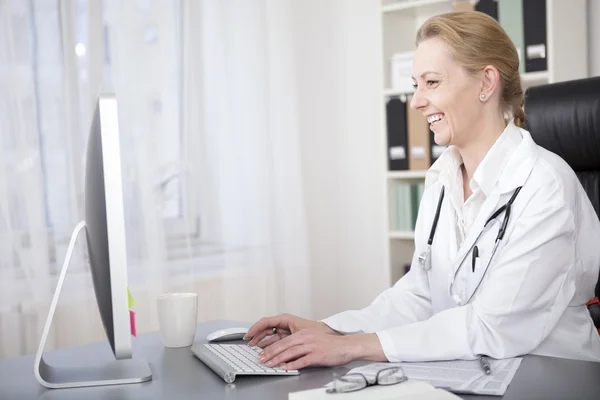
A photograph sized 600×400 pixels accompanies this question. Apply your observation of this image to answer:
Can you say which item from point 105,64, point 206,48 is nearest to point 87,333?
point 105,64

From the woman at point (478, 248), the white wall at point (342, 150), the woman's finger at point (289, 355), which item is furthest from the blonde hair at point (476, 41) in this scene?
the white wall at point (342, 150)

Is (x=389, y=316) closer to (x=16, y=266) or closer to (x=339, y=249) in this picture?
(x=16, y=266)

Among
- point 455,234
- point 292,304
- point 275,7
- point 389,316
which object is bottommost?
point 292,304

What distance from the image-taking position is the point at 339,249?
409 centimetres

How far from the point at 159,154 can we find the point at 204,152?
0.23m

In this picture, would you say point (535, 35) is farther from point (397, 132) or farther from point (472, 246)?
point (472, 246)

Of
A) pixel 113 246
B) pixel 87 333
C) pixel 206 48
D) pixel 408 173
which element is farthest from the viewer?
pixel 408 173

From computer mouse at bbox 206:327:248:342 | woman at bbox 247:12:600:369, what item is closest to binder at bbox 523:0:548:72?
woman at bbox 247:12:600:369

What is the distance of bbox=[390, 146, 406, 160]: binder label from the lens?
3504mm

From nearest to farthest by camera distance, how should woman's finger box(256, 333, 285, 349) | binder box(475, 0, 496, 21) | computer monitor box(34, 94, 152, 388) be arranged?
computer monitor box(34, 94, 152, 388), woman's finger box(256, 333, 285, 349), binder box(475, 0, 496, 21)

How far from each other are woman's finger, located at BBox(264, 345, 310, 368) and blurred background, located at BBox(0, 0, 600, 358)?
1.50 m

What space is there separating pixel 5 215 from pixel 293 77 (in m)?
1.62

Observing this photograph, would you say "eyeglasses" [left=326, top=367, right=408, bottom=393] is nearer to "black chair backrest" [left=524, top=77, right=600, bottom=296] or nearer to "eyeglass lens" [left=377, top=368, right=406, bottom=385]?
"eyeglass lens" [left=377, top=368, right=406, bottom=385]

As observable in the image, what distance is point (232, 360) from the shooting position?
1322mm
